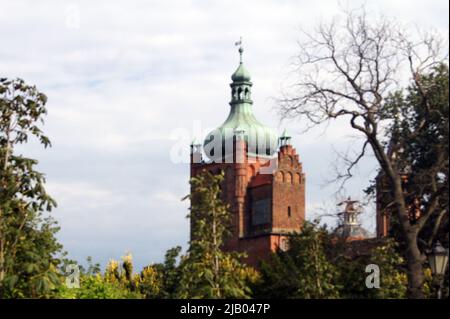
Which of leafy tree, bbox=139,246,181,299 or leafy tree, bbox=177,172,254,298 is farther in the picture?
leafy tree, bbox=139,246,181,299

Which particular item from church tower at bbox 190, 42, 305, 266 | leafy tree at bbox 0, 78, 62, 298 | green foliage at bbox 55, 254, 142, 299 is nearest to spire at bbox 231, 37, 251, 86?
church tower at bbox 190, 42, 305, 266

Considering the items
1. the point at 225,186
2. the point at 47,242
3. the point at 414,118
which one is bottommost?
the point at 47,242

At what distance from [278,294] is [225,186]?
4463 centimetres

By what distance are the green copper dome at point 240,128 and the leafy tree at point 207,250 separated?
6367cm

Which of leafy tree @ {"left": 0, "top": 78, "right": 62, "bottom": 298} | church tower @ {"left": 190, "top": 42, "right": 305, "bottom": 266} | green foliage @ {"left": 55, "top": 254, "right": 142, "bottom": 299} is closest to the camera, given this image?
leafy tree @ {"left": 0, "top": 78, "right": 62, "bottom": 298}

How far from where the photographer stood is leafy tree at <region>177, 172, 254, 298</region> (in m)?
29.9

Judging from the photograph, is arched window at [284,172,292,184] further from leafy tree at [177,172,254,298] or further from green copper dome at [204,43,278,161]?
leafy tree at [177,172,254,298]

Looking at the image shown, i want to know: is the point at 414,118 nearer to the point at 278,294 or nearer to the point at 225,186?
the point at 278,294

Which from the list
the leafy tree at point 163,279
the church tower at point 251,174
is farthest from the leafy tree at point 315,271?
the church tower at point 251,174

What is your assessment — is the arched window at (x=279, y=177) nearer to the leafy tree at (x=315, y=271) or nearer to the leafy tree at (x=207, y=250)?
the leafy tree at (x=315, y=271)

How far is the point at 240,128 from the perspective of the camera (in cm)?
9556

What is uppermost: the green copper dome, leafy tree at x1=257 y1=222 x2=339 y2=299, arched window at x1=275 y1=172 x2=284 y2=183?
the green copper dome
